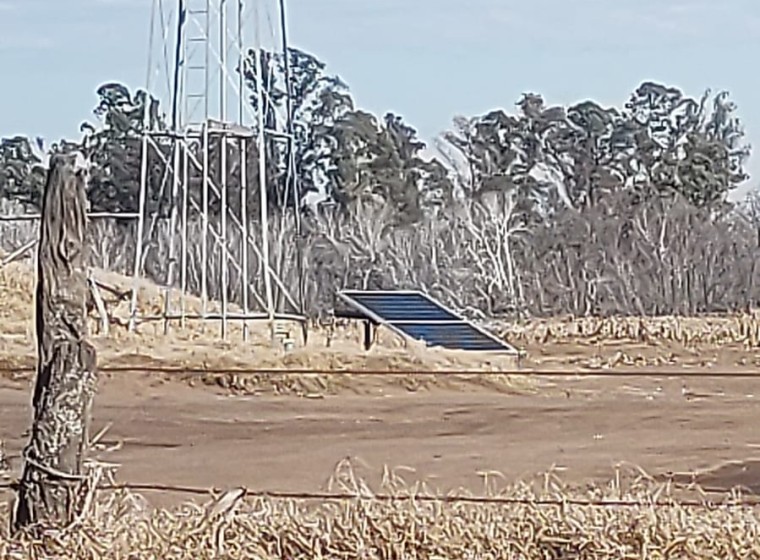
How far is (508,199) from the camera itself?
4416cm

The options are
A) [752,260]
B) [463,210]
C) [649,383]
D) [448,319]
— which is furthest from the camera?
[463,210]

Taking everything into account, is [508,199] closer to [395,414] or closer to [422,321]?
[422,321]

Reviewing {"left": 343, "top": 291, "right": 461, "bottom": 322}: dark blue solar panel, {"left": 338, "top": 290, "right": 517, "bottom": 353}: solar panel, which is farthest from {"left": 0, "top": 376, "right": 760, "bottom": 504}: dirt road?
{"left": 343, "top": 291, "right": 461, "bottom": 322}: dark blue solar panel

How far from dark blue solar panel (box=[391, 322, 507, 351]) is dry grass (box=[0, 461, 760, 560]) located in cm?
1591

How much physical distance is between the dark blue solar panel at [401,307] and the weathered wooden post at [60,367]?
1687 centimetres

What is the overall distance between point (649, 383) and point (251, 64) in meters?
6.94

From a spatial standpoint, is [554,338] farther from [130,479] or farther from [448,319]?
[130,479]

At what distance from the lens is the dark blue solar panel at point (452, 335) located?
2134 cm

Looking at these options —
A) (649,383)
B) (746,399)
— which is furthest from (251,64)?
(746,399)

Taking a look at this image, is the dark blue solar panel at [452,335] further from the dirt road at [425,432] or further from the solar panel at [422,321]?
the dirt road at [425,432]

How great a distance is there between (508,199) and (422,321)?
2164cm

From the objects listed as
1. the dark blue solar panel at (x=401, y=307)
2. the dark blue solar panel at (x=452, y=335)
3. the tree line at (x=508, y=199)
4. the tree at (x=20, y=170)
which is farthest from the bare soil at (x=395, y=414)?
the tree at (x=20, y=170)

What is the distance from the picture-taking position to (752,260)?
37.6m

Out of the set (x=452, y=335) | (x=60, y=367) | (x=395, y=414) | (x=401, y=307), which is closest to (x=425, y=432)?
(x=395, y=414)
